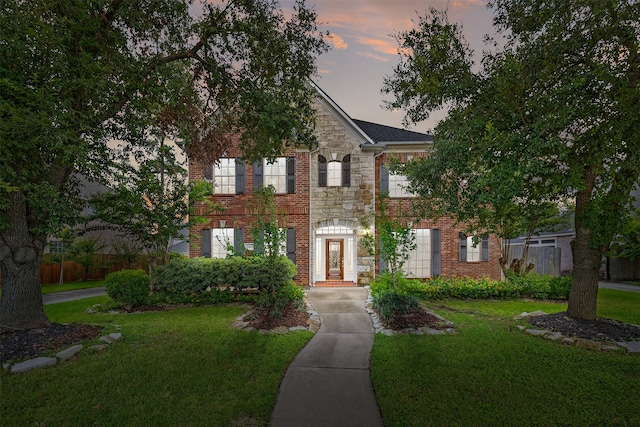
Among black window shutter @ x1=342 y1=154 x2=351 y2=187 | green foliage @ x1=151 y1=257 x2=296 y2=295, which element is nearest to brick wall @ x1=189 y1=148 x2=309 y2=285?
black window shutter @ x1=342 y1=154 x2=351 y2=187

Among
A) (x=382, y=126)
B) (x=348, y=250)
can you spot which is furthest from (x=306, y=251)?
(x=382, y=126)

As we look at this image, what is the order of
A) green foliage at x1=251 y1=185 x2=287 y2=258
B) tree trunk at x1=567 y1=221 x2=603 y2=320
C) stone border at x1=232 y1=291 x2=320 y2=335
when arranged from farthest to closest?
green foliage at x1=251 y1=185 x2=287 y2=258
tree trunk at x1=567 y1=221 x2=603 y2=320
stone border at x1=232 y1=291 x2=320 y2=335

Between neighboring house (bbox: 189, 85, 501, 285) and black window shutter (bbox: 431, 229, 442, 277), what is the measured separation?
4 centimetres

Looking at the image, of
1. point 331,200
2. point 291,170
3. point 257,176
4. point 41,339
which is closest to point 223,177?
point 257,176

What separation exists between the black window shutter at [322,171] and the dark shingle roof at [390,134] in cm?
233

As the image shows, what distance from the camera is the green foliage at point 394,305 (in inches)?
305

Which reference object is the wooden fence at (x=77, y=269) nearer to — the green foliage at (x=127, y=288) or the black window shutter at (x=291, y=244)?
the green foliage at (x=127, y=288)

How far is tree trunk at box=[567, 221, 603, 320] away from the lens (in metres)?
6.92

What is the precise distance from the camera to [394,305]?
798 centimetres

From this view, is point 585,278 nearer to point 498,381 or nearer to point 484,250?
point 498,381

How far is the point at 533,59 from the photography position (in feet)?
19.6

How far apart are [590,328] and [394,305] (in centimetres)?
398

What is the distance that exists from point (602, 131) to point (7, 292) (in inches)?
447

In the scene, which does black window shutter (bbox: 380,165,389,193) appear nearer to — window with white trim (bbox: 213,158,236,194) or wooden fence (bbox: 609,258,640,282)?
window with white trim (bbox: 213,158,236,194)
